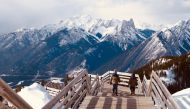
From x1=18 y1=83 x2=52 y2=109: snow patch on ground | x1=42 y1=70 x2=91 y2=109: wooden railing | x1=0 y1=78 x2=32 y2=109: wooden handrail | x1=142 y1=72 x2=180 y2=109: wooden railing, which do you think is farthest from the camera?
x1=18 y1=83 x2=52 y2=109: snow patch on ground

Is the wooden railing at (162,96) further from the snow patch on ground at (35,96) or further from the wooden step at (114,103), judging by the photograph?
the snow patch on ground at (35,96)

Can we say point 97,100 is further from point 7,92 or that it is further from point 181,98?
point 7,92

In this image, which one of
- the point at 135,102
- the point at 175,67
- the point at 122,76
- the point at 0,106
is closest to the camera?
the point at 0,106

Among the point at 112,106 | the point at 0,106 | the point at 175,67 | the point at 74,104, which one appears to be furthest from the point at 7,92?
the point at 175,67

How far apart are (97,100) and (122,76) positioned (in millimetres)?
23511

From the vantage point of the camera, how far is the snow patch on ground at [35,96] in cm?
2466

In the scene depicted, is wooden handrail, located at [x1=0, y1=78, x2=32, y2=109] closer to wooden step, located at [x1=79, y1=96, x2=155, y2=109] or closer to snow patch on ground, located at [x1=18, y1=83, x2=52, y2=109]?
wooden step, located at [x1=79, y1=96, x2=155, y2=109]

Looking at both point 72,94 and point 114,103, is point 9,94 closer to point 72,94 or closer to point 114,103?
point 72,94

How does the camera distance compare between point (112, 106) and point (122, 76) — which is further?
point (122, 76)

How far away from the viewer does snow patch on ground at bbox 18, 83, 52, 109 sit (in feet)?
80.9

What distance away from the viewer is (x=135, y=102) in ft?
68.3

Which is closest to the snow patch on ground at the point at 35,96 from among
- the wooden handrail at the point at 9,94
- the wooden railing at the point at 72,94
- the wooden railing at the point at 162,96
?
the wooden railing at the point at 72,94

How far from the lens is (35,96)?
25781 millimetres

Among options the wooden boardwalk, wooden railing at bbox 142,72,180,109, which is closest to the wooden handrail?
wooden railing at bbox 142,72,180,109
